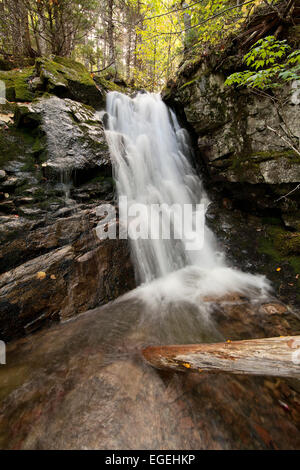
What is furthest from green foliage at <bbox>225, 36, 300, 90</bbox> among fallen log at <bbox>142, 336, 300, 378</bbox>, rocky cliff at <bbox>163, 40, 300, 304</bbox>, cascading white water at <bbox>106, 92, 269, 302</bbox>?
fallen log at <bbox>142, 336, 300, 378</bbox>

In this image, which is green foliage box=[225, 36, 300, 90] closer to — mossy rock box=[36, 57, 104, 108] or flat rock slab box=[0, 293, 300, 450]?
mossy rock box=[36, 57, 104, 108]

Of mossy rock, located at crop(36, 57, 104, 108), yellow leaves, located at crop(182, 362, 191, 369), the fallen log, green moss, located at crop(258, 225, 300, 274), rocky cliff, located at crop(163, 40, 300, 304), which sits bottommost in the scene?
yellow leaves, located at crop(182, 362, 191, 369)

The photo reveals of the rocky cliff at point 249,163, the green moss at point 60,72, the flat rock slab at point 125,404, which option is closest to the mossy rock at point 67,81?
the green moss at point 60,72

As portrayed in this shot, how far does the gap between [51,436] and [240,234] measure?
493 centimetres

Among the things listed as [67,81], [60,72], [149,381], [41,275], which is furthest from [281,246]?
[60,72]

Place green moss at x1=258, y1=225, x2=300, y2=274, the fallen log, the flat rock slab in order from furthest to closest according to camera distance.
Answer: green moss at x1=258, y1=225, x2=300, y2=274 → the flat rock slab → the fallen log

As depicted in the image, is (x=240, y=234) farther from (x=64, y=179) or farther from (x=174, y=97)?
(x=174, y=97)

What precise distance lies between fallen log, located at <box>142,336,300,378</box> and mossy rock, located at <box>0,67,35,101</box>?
5.69 m

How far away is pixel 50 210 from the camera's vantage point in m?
3.28

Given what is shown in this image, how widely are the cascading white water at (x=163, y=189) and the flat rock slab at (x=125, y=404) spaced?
177cm

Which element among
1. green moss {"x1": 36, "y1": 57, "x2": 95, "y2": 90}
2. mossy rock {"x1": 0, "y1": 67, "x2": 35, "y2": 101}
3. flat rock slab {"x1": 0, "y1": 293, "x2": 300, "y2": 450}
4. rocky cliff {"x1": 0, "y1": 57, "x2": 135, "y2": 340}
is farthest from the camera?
green moss {"x1": 36, "y1": 57, "x2": 95, "y2": 90}

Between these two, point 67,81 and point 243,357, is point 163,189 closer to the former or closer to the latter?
point 67,81

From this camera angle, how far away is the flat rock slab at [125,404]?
142cm

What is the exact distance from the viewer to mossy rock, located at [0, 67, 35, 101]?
4059 mm
